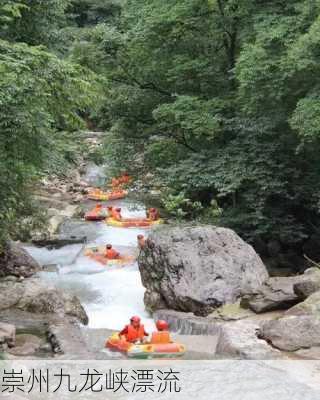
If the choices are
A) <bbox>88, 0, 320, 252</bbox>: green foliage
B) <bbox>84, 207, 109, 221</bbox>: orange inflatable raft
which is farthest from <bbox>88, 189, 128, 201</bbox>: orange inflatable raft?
<bbox>88, 0, 320, 252</bbox>: green foliage

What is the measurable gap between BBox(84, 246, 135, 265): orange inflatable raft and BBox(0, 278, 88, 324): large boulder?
3.93 m

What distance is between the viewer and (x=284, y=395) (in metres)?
6.60

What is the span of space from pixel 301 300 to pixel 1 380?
270 inches

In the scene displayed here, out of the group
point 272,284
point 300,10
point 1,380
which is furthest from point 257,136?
point 1,380

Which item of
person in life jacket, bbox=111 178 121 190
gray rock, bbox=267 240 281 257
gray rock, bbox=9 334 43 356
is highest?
person in life jacket, bbox=111 178 121 190

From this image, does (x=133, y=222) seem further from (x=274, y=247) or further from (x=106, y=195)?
(x=274, y=247)

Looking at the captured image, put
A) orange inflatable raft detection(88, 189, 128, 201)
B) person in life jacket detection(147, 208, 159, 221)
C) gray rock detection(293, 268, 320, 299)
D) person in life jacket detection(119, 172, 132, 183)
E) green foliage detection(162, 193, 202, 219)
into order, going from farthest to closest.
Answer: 1. orange inflatable raft detection(88, 189, 128, 201)
2. person in life jacket detection(147, 208, 159, 221)
3. person in life jacket detection(119, 172, 132, 183)
4. green foliage detection(162, 193, 202, 219)
5. gray rock detection(293, 268, 320, 299)

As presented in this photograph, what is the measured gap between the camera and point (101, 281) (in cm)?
1459

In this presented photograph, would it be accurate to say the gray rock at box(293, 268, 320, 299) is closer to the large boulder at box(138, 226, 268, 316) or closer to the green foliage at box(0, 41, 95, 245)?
the large boulder at box(138, 226, 268, 316)

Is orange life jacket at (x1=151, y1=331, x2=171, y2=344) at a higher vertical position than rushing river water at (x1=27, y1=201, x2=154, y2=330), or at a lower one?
lower

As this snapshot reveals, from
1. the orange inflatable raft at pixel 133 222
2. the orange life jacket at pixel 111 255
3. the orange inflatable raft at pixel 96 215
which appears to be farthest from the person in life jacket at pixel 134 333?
the orange inflatable raft at pixel 96 215

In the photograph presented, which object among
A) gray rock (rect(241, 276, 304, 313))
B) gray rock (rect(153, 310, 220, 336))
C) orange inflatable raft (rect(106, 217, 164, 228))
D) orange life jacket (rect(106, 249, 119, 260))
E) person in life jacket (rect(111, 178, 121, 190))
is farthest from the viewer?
orange inflatable raft (rect(106, 217, 164, 228))

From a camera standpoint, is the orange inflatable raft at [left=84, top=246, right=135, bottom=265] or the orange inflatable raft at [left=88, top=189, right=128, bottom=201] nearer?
the orange inflatable raft at [left=84, top=246, right=135, bottom=265]

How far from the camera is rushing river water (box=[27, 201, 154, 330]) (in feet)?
40.5
